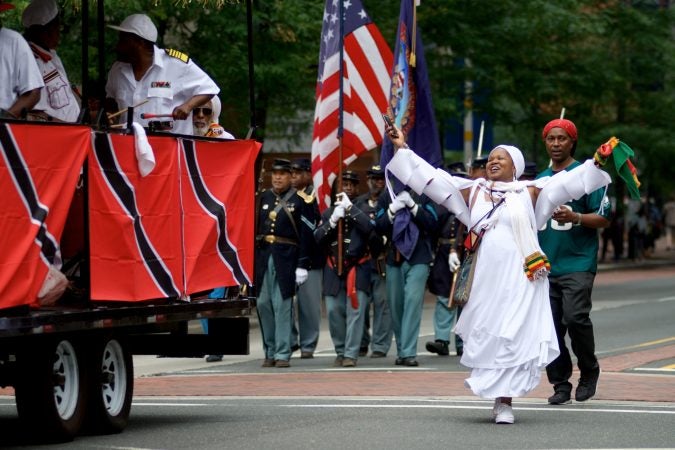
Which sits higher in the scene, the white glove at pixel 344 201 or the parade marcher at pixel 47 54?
the parade marcher at pixel 47 54

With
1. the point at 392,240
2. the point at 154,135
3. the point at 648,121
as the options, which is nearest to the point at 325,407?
the point at 154,135

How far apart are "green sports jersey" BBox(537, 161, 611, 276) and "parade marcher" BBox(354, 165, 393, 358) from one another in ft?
16.0

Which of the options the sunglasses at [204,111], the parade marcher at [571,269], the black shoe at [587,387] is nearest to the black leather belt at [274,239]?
the sunglasses at [204,111]

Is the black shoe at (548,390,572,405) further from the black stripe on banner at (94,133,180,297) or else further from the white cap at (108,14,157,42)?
the white cap at (108,14,157,42)

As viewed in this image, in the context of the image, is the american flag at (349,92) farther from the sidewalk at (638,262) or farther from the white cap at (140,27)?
the sidewalk at (638,262)

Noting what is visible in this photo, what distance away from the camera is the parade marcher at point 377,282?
665 inches

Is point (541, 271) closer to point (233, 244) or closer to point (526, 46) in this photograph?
point (233, 244)

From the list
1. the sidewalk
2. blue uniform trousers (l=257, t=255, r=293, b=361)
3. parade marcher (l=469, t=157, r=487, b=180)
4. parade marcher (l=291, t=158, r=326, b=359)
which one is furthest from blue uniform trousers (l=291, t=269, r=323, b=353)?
the sidewalk

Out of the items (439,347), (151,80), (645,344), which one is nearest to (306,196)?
(439,347)

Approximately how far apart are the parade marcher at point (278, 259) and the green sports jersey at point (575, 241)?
483cm

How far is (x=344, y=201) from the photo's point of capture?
16.8m

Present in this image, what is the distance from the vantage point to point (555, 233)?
1201 centimetres

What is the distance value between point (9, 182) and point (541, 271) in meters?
3.82

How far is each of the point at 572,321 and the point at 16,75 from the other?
4.58 meters
